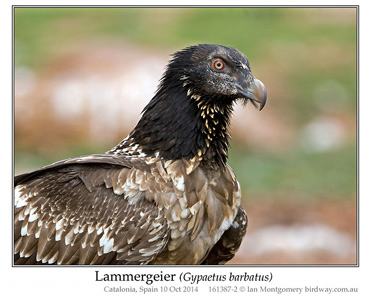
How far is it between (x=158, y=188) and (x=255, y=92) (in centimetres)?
123

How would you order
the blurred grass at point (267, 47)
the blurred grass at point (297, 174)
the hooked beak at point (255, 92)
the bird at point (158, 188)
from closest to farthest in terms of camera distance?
1. the bird at point (158, 188)
2. the hooked beak at point (255, 92)
3. the blurred grass at point (297, 174)
4. the blurred grass at point (267, 47)

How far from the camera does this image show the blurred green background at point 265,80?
51.9 ft

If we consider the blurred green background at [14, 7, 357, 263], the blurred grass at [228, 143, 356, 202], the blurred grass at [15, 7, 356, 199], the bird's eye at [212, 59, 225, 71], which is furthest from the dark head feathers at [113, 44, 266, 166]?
the blurred grass at [228, 143, 356, 202]

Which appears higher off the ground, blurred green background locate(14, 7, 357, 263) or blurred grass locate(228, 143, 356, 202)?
blurred green background locate(14, 7, 357, 263)

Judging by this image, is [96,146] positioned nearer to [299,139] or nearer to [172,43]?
[172,43]

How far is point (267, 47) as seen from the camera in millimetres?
21594

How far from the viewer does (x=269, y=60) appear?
70.3 ft

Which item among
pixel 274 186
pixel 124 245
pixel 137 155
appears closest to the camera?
pixel 124 245

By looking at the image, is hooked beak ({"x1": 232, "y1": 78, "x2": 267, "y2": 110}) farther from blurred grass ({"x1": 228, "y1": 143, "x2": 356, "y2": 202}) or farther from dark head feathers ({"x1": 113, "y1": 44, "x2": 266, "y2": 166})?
blurred grass ({"x1": 228, "y1": 143, "x2": 356, "y2": 202})

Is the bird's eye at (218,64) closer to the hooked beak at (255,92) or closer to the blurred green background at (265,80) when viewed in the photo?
the hooked beak at (255,92)

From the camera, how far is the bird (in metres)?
6.48

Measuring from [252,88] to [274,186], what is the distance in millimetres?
10336

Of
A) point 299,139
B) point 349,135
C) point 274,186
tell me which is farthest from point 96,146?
point 349,135

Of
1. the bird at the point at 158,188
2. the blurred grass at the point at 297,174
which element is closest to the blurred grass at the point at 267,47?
the blurred grass at the point at 297,174
